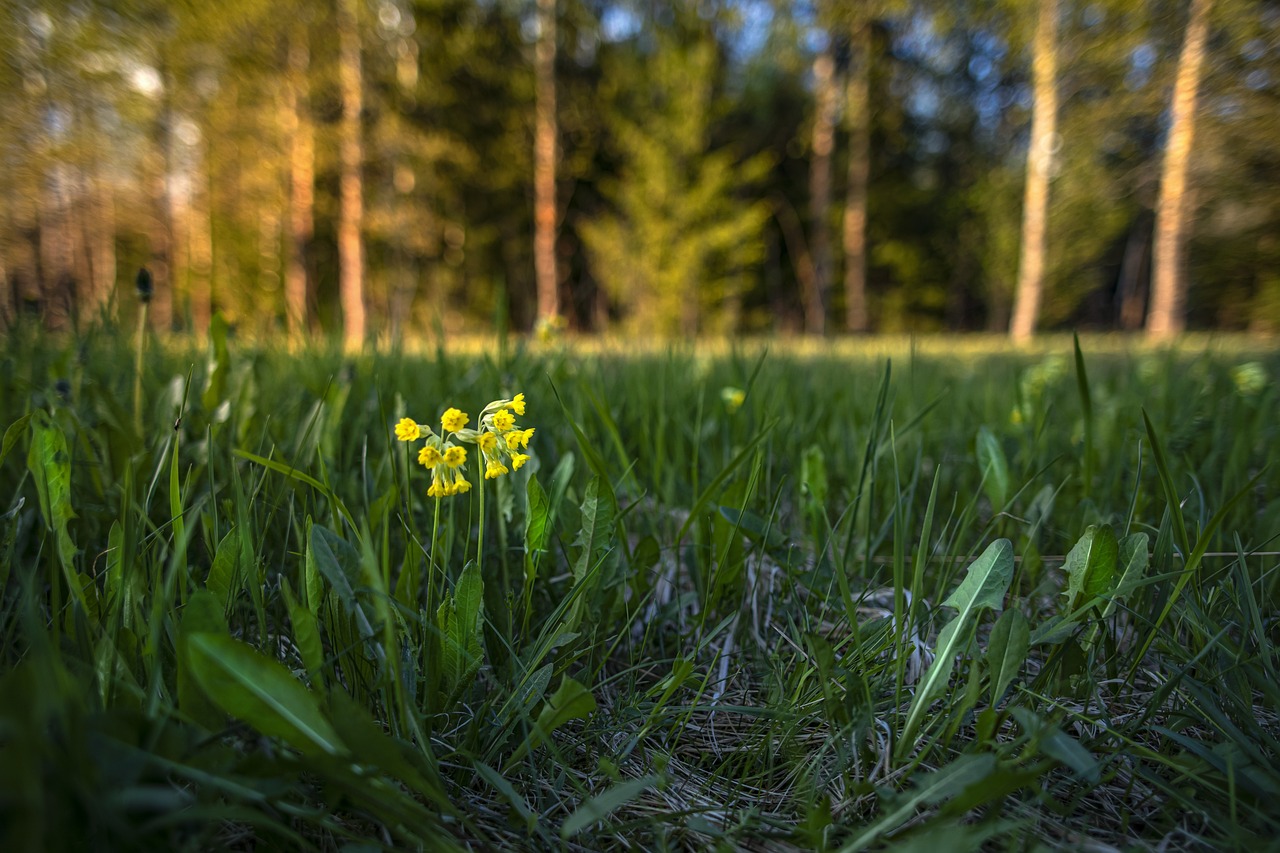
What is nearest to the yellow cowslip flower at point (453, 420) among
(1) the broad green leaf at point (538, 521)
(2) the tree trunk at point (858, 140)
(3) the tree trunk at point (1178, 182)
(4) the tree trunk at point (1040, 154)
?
(1) the broad green leaf at point (538, 521)

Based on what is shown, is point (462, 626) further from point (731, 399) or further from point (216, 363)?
point (731, 399)

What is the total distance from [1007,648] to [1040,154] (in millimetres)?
13967

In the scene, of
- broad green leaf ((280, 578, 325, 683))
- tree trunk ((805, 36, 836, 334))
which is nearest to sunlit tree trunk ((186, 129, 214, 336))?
tree trunk ((805, 36, 836, 334))

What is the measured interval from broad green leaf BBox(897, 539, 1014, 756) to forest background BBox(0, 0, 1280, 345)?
22.5 feet

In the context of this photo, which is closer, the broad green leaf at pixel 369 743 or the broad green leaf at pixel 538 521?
the broad green leaf at pixel 369 743

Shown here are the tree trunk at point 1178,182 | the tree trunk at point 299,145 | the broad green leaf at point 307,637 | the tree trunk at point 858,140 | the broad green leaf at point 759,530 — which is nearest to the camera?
the broad green leaf at point 307,637

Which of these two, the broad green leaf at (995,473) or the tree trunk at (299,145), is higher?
the tree trunk at (299,145)

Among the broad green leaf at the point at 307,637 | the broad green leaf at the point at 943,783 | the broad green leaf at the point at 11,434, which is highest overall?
the broad green leaf at the point at 11,434

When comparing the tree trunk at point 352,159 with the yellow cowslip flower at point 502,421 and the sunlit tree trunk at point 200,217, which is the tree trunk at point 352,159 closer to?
the sunlit tree trunk at point 200,217

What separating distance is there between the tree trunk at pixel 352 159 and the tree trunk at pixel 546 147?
389cm

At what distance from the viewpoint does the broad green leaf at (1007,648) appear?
0.80 m

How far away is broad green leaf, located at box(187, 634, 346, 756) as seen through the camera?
25.2 inches

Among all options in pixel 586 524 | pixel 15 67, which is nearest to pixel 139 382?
pixel 586 524

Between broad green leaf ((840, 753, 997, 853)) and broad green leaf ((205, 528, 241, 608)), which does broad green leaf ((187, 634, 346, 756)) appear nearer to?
broad green leaf ((205, 528, 241, 608))
